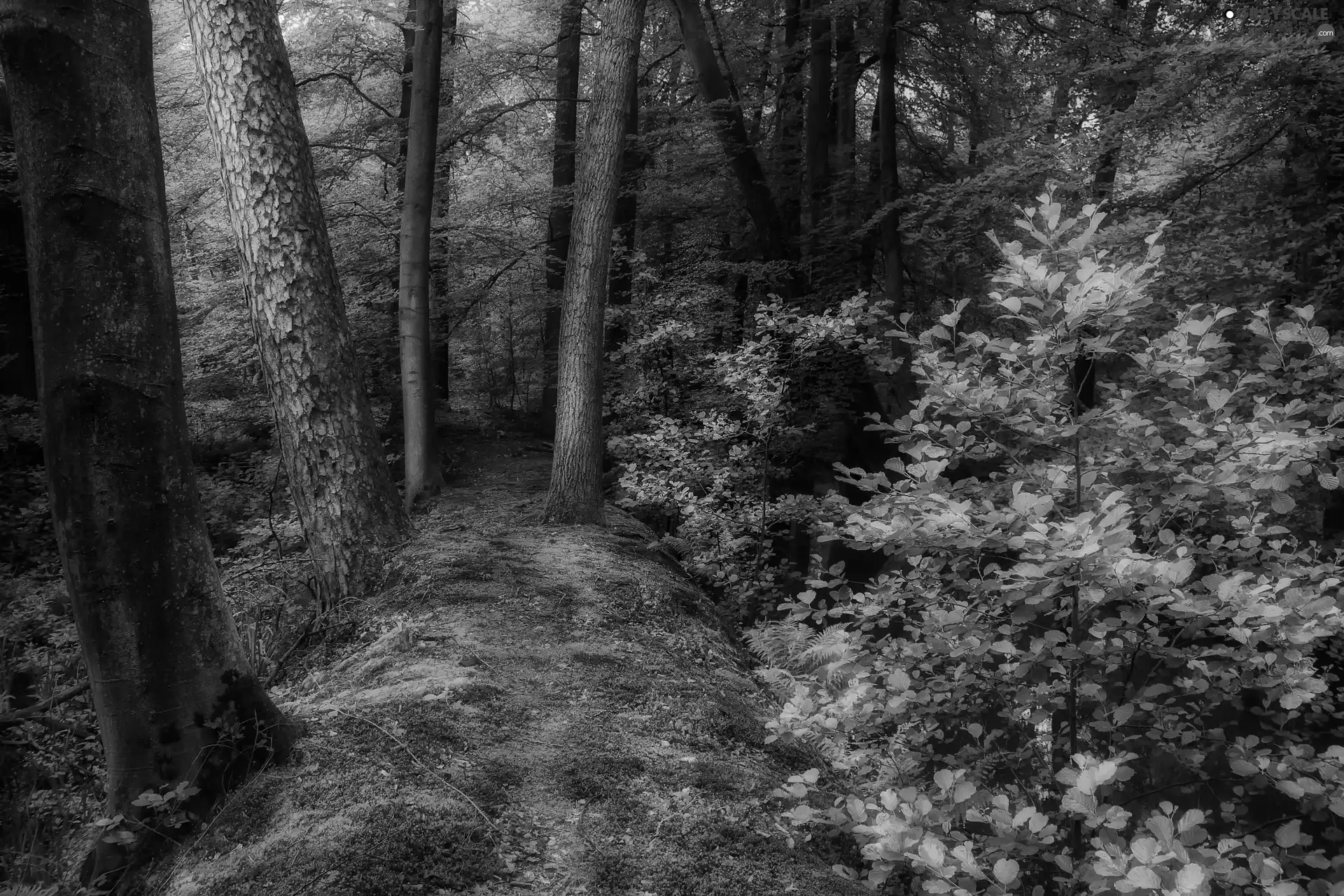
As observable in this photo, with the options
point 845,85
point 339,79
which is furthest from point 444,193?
point 845,85

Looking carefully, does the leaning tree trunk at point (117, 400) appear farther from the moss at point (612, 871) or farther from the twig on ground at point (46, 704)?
the moss at point (612, 871)

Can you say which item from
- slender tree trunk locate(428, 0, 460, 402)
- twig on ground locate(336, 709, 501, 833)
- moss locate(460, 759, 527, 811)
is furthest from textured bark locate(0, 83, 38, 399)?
moss locate(460, 759, 527, 811)

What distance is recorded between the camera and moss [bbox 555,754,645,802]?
2930 millimetres

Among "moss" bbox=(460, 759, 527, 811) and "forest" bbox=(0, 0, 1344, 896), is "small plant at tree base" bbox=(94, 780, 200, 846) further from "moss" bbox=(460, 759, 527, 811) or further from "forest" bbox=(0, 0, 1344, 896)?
"moss" bbox=(460, 759, 527, 811)

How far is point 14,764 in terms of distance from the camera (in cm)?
381

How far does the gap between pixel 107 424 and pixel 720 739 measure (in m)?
2.48

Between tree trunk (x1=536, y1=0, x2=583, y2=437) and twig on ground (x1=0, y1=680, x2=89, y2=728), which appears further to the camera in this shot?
tree trunk (x1=536, y1=0, x2=583, y2=437)

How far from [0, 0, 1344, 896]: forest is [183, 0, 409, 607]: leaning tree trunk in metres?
0.03

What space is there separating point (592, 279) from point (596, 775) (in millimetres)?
4910

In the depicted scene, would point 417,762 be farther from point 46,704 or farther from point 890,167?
point 890,167

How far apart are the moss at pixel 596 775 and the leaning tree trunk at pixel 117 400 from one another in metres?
1.11

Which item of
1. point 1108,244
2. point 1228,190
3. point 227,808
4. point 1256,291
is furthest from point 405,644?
point 1228,190

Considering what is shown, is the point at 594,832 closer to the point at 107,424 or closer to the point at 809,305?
the point at 107,424

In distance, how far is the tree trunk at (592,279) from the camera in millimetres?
6984
